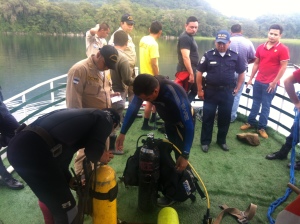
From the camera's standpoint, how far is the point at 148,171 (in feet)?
7.86

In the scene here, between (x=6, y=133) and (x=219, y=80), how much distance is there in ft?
9.50

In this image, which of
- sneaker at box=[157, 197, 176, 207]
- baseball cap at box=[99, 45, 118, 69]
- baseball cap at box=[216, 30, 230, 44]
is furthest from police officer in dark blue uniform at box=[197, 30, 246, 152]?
baseball cap at box=[99, 45, 118, 69]

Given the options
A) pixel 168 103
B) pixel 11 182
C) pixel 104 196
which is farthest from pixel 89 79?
pixel 11 182

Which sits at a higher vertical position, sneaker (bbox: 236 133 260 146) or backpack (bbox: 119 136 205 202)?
backpack (bbox: 119 136 205 202)

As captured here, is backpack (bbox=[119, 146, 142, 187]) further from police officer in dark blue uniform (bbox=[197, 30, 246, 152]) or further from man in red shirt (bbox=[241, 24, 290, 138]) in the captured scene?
man in red shirt (bbox=[241, 24, 290, 138])

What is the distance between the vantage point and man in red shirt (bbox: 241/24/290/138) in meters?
4.25

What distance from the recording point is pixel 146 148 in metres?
2.38

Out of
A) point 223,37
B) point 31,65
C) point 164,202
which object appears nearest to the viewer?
point 164,202

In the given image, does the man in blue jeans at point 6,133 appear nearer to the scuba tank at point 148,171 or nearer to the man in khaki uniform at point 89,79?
the man in khaki uniform at point 89,79

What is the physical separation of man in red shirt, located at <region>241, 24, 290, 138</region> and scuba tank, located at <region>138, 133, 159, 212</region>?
2883mm

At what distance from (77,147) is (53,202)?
1.33 ft

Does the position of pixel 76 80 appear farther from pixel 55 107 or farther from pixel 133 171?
pixel 55 107

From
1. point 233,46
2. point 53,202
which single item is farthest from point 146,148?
point 233,46

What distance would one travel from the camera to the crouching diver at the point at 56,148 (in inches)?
63.8
